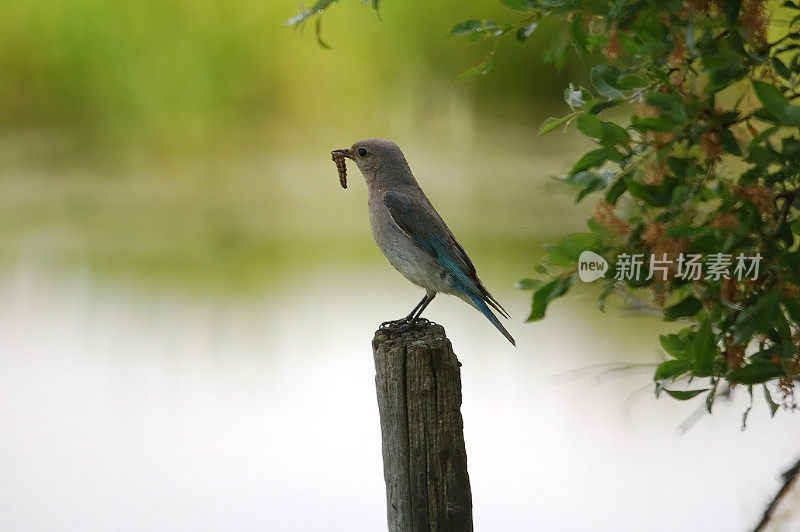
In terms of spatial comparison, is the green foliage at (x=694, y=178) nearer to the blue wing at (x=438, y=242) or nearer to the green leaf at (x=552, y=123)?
the green leaf at (x=552, y=123)

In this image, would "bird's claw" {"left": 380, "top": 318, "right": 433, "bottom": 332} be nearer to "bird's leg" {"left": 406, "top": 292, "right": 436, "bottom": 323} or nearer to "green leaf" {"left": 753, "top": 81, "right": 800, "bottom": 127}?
"bird's leg" {"left": 406, "top": 292, "right": 436, "bottom": 323}

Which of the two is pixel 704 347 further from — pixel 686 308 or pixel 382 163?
pixel 382 163

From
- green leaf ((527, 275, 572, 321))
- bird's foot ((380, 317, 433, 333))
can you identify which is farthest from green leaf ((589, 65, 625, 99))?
bird's foot ((380, 317, 433, 333))

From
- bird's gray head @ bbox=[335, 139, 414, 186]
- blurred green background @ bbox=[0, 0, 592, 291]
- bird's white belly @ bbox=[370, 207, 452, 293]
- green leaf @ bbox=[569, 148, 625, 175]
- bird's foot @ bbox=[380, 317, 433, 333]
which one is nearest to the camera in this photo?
green leaf @ bbox=[569, 148, 625, 175]

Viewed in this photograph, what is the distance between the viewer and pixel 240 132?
470 cm

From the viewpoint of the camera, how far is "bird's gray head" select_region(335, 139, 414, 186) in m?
2.01

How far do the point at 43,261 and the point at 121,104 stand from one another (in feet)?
2.91

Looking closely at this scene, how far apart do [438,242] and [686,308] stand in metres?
0.71

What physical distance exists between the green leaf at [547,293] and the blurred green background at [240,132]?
3.03 m

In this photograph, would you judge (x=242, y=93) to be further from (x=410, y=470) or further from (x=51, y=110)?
(x=410, y=470)

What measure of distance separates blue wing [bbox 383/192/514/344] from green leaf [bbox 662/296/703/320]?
59cm

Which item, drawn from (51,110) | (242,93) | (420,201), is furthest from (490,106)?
→ (420,201)

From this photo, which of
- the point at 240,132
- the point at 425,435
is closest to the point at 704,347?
the point at 425,435

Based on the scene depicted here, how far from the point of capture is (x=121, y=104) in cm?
477
